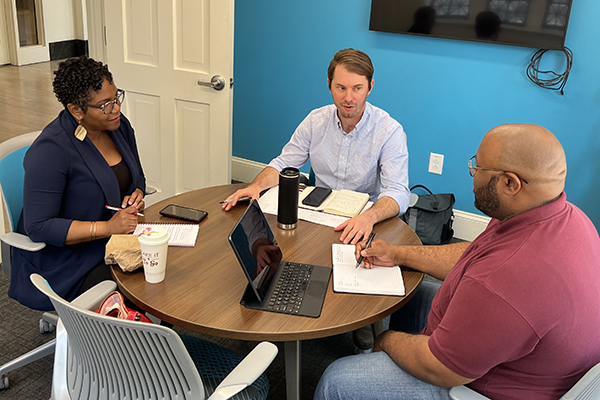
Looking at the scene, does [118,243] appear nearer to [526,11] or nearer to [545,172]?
[545,172]

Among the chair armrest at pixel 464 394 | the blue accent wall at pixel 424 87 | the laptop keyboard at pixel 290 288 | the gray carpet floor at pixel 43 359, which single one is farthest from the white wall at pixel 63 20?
the chair armrest at pixel 464 394

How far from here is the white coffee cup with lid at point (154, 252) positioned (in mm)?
1538

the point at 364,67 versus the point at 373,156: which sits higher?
the point at 364,67

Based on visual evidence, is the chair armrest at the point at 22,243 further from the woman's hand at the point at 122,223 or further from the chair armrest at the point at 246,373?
the chair armrest at the point at 246,373

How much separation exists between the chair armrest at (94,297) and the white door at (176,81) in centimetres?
175

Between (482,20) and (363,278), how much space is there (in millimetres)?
2075

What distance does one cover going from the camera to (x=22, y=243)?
1891mm

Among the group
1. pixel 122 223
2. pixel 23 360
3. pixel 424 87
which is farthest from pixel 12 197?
pixel 424 87

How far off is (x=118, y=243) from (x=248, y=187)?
2.33 feet

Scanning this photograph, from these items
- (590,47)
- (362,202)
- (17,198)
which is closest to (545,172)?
(362,202)

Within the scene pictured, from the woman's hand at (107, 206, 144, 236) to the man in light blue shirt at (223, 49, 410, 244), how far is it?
0.38 metres

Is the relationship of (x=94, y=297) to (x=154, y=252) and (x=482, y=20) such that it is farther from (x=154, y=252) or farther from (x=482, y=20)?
(x=482, y=20)

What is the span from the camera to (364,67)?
232 centimetres

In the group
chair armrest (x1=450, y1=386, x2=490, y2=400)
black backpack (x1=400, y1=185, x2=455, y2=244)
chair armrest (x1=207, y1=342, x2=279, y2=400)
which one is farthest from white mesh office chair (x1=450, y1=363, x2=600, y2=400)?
black backpack (x1=400, y1=185, x2=455, y2=244)
